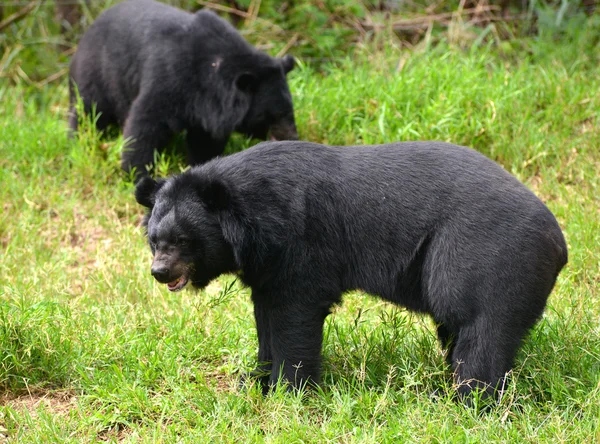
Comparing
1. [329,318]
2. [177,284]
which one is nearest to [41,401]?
[177,284]

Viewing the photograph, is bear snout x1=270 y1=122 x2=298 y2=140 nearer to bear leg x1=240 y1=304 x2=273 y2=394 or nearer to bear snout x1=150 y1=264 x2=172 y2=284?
bear leg x1=240 y1=304 x2=273 y2=394

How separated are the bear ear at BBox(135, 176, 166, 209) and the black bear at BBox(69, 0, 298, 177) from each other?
2.82 meters

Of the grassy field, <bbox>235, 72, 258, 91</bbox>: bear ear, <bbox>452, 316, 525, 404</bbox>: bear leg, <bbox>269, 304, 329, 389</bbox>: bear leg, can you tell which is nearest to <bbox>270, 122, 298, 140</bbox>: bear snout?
the grassy field

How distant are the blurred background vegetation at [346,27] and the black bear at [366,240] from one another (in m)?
4.59

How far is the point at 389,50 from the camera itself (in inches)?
343

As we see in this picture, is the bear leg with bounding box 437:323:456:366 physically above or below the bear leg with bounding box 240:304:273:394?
above

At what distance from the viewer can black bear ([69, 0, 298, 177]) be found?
7.03m

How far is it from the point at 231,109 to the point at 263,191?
317 centimetres

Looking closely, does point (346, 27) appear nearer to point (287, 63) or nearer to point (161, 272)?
point (287, 63)

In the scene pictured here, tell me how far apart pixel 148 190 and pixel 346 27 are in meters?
5.66

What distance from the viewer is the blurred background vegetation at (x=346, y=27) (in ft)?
28.7

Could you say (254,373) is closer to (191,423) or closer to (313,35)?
(191,423)

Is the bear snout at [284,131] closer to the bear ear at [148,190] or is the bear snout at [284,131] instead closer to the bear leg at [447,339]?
the bear ear at [148,190]

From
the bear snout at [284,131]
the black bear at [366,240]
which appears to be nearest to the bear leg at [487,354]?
the black bear at [366,240]
